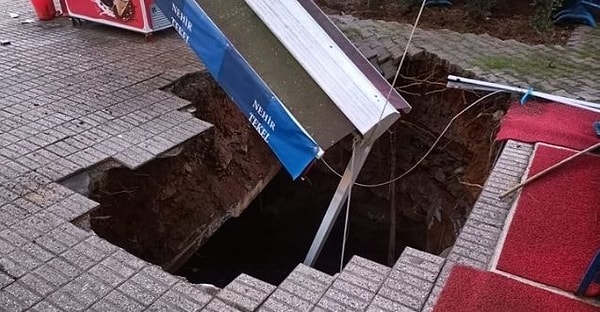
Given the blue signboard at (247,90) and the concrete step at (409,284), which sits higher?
the blue signboard at (247,90)

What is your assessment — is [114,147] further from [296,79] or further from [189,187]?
[296,79]

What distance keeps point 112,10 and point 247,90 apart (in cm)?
366

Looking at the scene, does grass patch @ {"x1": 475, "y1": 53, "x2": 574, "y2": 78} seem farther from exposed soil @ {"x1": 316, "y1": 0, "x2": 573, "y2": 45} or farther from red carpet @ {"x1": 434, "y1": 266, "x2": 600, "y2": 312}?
red carpet @ {"x1": 434, "y1": 266, "x2": 600, "y2": 312}

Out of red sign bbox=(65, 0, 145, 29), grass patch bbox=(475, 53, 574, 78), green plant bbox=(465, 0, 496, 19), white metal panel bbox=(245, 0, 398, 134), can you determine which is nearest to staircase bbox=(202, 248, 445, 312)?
white metal panel bbox=(245, 0, 398, 134)

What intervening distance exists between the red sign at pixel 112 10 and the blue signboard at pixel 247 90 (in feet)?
5.87

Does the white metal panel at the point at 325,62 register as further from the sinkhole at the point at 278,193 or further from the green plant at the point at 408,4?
the green plant at the point at 408,4

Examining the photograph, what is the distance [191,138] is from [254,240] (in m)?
2.72

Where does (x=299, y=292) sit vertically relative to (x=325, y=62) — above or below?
below

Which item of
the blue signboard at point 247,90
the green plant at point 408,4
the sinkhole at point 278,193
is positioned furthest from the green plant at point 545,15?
the blue signboard at point 247,90

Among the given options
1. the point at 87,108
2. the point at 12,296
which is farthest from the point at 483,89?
the point at 12,296

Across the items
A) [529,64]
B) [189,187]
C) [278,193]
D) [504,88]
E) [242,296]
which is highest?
[242,296]

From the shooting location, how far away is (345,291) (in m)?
3.01

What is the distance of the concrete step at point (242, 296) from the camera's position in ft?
9.50

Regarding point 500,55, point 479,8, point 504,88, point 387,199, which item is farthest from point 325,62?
point 479,8
